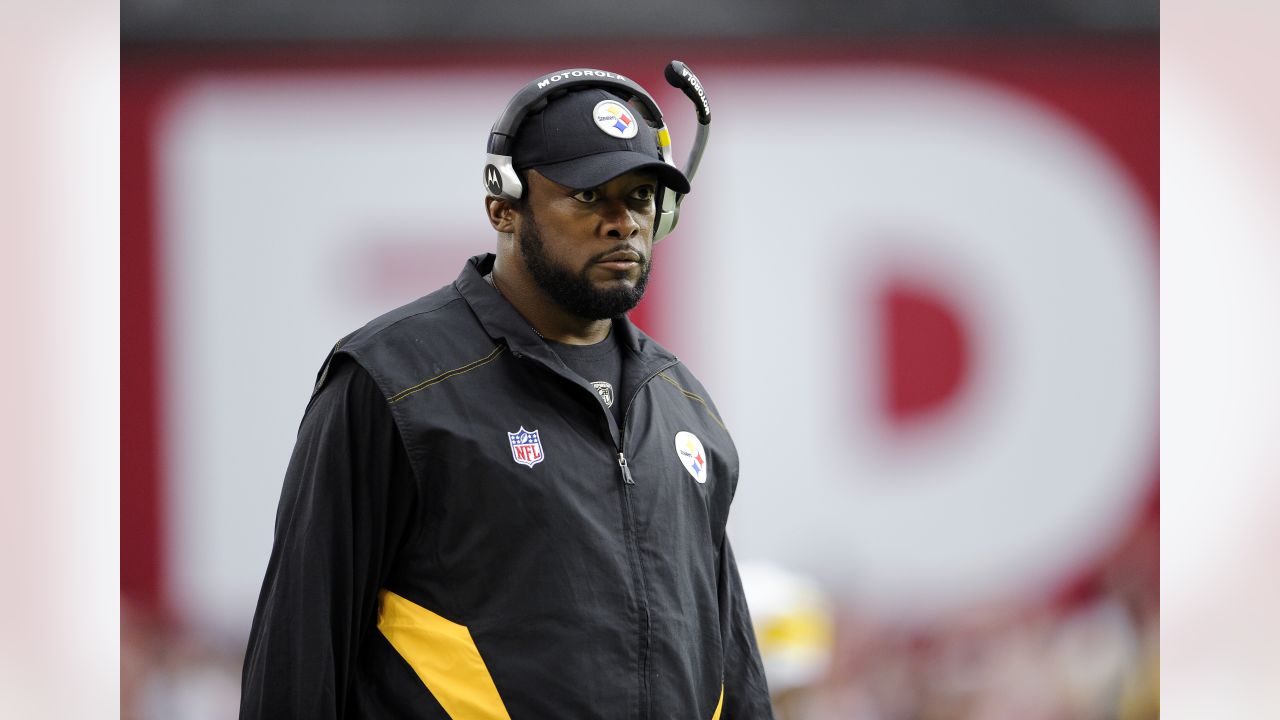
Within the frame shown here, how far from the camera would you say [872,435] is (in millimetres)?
4098

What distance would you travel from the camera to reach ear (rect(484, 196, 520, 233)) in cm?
164

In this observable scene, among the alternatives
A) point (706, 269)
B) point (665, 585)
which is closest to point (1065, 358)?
point (706, 269)

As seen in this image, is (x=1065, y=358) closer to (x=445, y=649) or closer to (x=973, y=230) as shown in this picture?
(x=973, y=230)

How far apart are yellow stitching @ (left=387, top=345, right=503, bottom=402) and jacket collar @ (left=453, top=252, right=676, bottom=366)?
3cm

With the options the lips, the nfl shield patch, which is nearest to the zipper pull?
the nfl shield patch

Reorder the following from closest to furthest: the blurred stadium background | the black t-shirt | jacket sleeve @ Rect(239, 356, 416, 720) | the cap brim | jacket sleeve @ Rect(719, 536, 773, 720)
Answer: jacket sleeve @ Rect(239, 356, 416, 720)
the cap brim
the black t-shirt
jacket sleeve @ Rect(719, 536, 773, 720)
the blurred stadium background

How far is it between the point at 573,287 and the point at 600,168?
0.50 feet

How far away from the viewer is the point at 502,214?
1656 millimetres

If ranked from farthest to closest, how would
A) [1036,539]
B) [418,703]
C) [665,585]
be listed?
[1036,539] → [665,585] → [418,703]

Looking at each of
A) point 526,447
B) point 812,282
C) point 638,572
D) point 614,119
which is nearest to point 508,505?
point 526,447

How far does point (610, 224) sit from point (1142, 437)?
307 cm

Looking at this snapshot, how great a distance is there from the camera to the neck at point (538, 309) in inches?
64.6

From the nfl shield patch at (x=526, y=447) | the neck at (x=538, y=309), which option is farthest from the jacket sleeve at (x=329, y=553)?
the neck at (x=538, y=309)

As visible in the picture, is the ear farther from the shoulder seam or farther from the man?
the shoulder seam
